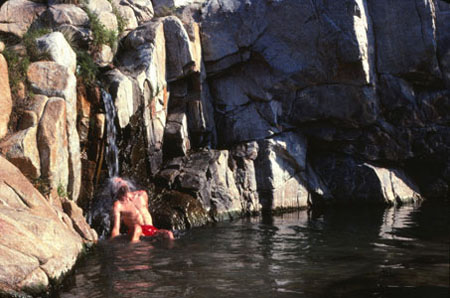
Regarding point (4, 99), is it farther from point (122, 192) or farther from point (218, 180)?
point (218, 180)

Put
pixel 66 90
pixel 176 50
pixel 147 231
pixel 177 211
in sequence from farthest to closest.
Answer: pixel 176 50, pixel 177 211, pixel 66 90, pixel 147 231

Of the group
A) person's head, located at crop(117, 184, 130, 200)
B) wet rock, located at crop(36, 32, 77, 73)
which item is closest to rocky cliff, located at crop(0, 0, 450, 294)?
wet rock, located at crop(36, 32, 77, 73)

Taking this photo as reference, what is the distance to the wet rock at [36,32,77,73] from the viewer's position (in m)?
10.4

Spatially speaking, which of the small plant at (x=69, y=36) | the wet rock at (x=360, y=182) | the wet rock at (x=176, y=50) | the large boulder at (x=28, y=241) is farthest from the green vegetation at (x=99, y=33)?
the wet rock at (x=360, y=182)

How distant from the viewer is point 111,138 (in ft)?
36.4

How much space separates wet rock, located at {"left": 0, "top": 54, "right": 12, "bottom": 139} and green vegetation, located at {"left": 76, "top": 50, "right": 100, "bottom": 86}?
1953mm

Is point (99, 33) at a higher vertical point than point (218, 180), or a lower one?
higher

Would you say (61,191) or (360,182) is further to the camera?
(360,182)

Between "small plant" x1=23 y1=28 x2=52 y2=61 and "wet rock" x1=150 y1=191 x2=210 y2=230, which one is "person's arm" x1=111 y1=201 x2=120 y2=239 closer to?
"wet rock" x1=150 y1=191 x2=210 y2=230

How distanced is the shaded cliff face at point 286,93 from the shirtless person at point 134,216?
2.61 meters

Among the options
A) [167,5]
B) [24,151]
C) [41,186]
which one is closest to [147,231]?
[41,186]

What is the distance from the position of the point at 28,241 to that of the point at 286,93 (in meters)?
10.1

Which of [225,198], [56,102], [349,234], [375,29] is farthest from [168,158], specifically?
[375,29]

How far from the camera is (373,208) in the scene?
1404cm
